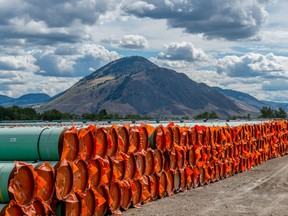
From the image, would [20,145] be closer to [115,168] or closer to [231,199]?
[115,168]

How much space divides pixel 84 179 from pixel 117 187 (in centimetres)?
224

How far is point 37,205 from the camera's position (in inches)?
464


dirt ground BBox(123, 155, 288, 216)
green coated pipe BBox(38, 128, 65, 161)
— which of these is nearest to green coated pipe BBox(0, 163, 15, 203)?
green coated pipe BBox(38, 128, 65, 161)

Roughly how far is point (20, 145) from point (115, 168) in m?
3.71

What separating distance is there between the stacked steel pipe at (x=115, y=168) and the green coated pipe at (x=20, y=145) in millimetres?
153

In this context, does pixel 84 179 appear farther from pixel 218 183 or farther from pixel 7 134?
Result: pixel 218 183

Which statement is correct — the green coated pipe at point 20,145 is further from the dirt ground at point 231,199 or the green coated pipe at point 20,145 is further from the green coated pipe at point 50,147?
the dirt ground at point 231,199

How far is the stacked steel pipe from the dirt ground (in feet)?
2.21

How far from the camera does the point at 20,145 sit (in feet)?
43.5

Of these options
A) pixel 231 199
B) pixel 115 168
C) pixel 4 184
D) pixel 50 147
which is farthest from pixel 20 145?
pixel 231 199

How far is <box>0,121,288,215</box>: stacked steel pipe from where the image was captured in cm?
1145

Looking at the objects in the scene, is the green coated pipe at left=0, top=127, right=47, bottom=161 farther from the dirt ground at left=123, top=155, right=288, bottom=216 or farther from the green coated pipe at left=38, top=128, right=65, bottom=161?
the dirt ground at left=123, top=155, right=288, bottom=216

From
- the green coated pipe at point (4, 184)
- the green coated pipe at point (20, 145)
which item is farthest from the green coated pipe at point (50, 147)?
the green coated pipe at point (4, 184)

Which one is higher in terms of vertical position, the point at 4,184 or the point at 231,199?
the point at 4,184
